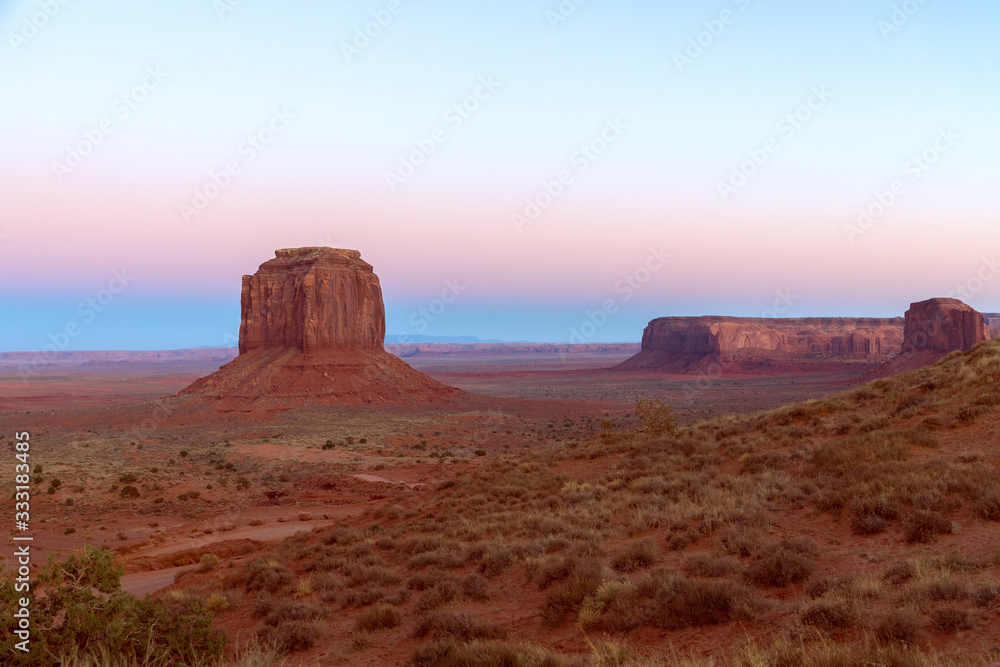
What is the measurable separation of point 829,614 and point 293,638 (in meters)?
6.04

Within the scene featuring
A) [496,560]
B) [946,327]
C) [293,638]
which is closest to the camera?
[293,638]

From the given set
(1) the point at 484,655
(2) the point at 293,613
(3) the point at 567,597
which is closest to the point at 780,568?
(3) the point at 567,597

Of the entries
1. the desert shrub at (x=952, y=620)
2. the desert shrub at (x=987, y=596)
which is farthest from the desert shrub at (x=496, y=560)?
the desert shrub at (x=987, y=596)

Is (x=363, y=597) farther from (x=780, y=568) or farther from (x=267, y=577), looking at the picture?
(x=780, y=568)

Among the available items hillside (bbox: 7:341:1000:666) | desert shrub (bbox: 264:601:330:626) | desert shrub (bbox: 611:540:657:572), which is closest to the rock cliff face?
hillside (bbox: 7:341:1000:666)

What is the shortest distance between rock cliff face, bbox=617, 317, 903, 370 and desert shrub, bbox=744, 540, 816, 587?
116285 mm

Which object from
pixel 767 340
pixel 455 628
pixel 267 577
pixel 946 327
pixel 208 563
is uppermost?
pixel 946 327

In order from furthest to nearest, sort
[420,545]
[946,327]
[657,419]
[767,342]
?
[767,342]
[946,327]
[657,419]
[420,545]

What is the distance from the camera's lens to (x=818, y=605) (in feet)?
18.9

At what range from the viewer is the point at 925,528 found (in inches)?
299

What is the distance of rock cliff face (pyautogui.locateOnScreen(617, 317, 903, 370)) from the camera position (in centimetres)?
12000

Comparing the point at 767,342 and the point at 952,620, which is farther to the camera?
the point at 767,342

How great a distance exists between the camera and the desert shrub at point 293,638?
7.50 metres

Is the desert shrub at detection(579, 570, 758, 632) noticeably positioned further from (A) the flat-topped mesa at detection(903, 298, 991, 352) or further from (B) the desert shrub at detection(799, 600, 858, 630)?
(A) the flat-topped mesa at detection(903, 298, 991, 352)
